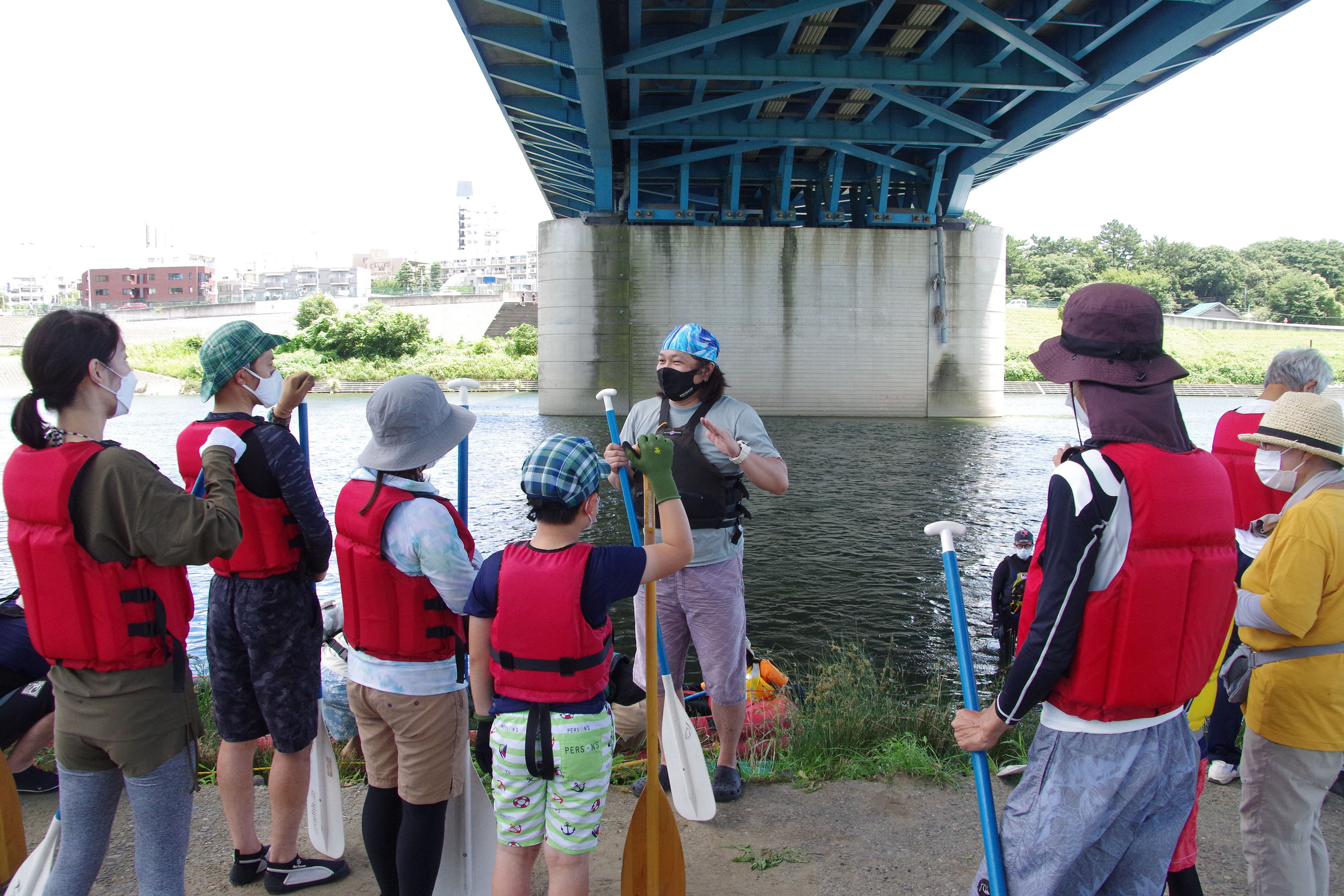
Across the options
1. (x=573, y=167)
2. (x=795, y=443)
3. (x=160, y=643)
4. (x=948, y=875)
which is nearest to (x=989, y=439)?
(x=795, y=443)

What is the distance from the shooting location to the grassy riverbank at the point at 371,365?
4316 centimetres

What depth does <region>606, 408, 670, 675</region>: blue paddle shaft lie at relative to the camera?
11.2ft

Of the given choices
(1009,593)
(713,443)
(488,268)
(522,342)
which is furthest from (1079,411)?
(488,268)

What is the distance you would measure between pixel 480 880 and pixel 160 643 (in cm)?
117

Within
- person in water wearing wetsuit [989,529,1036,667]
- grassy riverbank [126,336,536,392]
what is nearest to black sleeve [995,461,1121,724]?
person in water wearing wetsuit [989,529,1036,667]

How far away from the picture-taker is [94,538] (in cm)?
215

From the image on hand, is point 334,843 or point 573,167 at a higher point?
point 573,167

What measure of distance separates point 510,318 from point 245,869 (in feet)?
218

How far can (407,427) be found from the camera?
2.59m

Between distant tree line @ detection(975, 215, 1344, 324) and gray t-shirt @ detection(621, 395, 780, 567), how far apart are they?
8417 centimetres

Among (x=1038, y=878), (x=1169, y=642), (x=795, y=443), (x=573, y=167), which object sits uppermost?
(x=573, y=167)

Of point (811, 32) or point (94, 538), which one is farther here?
point (811, 32)

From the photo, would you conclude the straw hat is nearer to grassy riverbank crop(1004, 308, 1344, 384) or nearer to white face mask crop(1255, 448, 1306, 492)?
white face mask crop(1255, 448, 1306, 492)

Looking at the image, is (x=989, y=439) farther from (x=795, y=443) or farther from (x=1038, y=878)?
(x=1038, y=878)
